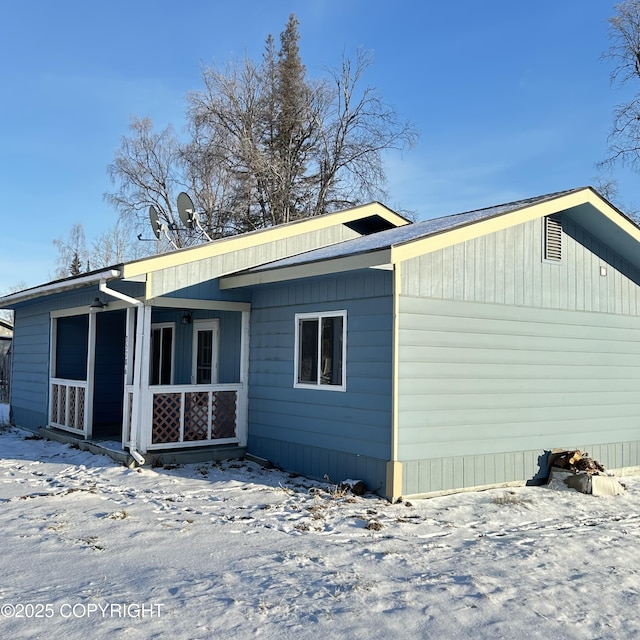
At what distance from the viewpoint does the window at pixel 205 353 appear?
11.3 meters

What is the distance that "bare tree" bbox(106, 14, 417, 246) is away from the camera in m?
26.0

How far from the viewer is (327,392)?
8844 mm

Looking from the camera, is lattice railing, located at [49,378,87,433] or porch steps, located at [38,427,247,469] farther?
lattice railing, located at [49,378,87,433]

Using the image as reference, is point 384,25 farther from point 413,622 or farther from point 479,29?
point 413,622

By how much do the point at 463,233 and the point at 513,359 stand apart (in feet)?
6.34

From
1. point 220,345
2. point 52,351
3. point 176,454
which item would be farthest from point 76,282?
point 52,351

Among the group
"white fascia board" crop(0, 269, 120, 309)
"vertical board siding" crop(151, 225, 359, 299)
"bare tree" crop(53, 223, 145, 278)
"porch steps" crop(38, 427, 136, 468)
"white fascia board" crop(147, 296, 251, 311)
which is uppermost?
"bare tree" crop(53, 223, 145, 278)

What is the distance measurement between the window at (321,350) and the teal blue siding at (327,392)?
101 millimetres

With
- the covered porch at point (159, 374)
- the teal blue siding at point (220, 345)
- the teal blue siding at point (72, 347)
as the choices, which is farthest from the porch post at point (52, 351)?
the teal blue siding at point (220, 345)

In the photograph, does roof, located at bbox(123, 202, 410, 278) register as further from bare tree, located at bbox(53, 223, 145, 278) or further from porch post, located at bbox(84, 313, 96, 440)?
bare tree, located at bbox(53, 223, 145, 278)

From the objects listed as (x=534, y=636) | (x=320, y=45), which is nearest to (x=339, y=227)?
(x=534, y=636)

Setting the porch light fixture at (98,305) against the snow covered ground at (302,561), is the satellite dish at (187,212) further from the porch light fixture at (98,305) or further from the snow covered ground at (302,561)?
the snow covered ground at (302,561)

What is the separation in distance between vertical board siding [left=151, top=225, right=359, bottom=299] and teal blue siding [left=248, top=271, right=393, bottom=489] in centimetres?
64

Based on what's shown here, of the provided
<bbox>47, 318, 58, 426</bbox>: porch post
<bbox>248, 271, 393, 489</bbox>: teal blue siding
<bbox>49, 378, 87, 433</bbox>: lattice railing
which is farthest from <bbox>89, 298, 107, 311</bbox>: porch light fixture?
<bbox>47, 318, 58, 426</bbox>: porch post
